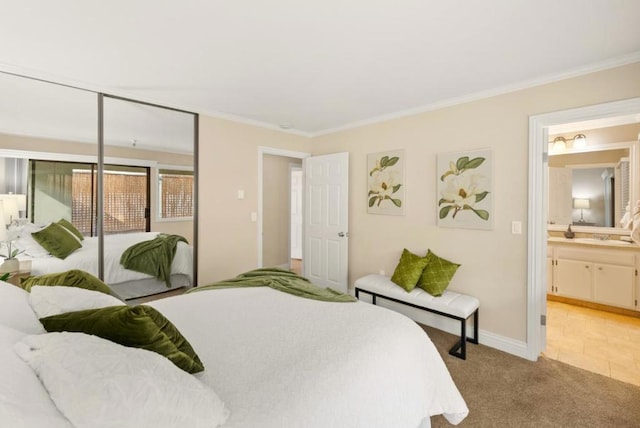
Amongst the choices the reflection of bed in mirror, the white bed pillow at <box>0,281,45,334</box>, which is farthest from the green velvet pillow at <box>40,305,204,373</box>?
the reflection of bed in mirror

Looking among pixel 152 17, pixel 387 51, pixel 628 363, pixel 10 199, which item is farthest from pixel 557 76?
pixel 10 199

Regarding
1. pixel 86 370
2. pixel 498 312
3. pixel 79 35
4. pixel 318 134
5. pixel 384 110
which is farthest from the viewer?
pixel 318 134

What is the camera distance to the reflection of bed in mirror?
253 cm

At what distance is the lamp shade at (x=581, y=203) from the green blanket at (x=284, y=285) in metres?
3.97

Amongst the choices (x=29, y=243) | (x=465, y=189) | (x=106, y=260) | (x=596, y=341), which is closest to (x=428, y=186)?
(x=465, y=189)

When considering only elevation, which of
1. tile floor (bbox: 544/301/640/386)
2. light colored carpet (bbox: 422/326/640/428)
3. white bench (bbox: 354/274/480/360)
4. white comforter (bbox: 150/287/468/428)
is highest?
white comforter (bbox: 150/287/468/428)

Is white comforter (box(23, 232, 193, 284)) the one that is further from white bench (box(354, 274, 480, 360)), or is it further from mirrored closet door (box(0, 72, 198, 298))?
white bench (box(354, 274, 480, 360))

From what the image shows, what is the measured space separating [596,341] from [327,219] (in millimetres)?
3208

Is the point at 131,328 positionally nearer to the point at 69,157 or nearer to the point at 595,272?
the point at 69,157

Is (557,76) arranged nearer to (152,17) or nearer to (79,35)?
(152,17)

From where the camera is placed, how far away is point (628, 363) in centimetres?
255

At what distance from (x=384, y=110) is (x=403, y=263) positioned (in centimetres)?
180

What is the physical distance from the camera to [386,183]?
367 centimetres

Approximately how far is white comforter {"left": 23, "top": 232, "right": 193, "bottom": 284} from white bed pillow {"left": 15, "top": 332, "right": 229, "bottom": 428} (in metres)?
2.03
